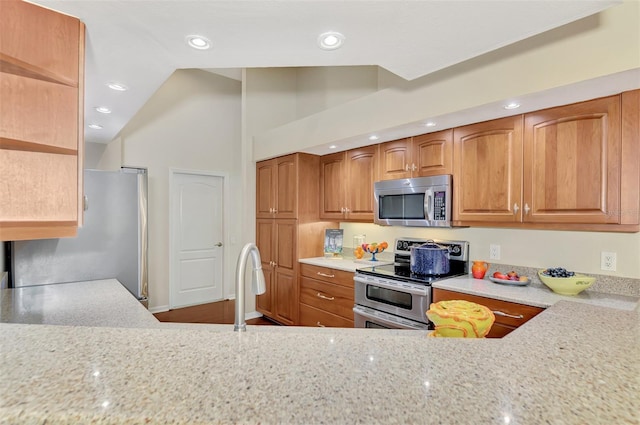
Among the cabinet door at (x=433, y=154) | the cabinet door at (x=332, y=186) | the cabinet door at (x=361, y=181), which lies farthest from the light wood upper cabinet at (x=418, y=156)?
the cabinet door at (x=332, y=186)

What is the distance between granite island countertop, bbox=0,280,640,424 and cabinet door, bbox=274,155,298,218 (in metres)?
2.85

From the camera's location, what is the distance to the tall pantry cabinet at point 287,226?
370 centimetres

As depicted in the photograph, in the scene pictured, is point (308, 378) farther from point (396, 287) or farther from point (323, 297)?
point (323, 297)

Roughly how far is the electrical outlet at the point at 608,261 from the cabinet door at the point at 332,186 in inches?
86.0

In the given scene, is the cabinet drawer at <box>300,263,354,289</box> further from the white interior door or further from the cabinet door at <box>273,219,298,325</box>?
the white interior door

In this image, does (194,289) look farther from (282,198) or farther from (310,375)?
(310,375)

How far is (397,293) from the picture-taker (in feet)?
8.56

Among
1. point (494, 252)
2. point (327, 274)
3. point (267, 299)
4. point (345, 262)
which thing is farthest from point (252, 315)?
point (494, 252)

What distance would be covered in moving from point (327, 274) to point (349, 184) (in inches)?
39.2

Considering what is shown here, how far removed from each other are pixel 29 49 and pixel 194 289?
13.5ft

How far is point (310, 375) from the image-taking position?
649 millimetres

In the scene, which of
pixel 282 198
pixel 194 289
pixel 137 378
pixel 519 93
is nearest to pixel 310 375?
pixel 137 378

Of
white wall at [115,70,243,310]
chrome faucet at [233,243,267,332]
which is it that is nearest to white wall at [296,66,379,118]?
white wall at [115,70,243,310]

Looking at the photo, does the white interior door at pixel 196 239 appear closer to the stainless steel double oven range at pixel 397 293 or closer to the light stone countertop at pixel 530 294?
the stainless steel double oven range at pixel 397 293
